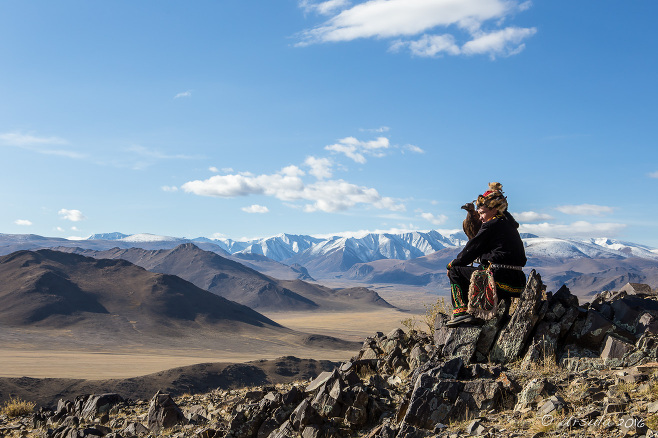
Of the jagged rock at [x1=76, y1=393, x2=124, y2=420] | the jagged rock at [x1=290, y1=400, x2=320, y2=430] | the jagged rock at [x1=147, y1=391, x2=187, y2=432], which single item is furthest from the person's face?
the jagged rock at [x1=76, y1=393, x2=124, y2=420]

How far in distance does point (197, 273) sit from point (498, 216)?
19549 cm

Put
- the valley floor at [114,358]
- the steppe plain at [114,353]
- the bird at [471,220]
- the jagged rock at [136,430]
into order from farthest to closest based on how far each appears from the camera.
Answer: the steppe plain at [114,353], the valley floor at [114,358], the jagged rock at [136,430], the bird at [471,220]

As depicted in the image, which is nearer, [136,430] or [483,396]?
[483,396]

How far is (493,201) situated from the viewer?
9328 millimetres

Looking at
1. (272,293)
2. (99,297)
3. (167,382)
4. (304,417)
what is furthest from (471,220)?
(272,293)

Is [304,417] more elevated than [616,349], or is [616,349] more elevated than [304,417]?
[616,349]

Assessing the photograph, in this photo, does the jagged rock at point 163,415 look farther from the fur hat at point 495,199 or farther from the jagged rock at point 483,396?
the fur hat at point 495,199

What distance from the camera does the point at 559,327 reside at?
8.77 m

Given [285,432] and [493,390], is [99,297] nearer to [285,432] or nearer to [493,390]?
[285,432]

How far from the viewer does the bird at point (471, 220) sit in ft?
33.2

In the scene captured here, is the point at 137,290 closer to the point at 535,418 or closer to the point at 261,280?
the point at 261,280

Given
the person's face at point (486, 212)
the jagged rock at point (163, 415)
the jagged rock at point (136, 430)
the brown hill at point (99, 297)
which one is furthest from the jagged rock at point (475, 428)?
the brown hill at point (99, 297)

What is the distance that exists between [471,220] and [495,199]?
2.99 feet

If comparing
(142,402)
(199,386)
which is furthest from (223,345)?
(142,402)
